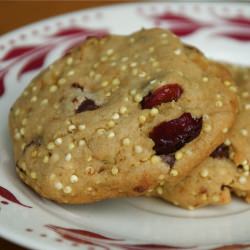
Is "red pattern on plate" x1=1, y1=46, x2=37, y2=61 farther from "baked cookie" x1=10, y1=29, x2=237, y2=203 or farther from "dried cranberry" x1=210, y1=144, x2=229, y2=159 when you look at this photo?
"dried cranberry" x1=210, y1=144, x2=229, y2=159

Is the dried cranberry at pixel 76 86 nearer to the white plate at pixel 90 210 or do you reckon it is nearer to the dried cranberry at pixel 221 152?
the white plate at pixel 90 210

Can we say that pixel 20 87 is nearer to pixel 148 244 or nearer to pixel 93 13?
pixel 93 13

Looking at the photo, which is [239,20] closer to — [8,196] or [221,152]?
[221,152]

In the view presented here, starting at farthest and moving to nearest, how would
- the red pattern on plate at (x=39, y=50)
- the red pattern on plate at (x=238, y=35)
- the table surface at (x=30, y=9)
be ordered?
1. the table surface at (x=30, y=9)
2. the red pattern on plate at (x=238, y=35)
3. the red pattern on plate at (x=39, y=50)

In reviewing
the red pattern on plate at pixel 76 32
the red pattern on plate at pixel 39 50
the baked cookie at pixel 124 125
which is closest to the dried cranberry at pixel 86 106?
the baked cookie at pixel 124 125

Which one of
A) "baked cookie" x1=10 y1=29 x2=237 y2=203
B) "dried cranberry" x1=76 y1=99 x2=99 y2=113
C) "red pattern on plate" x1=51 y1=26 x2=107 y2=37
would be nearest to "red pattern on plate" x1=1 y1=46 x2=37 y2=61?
"red pattern on plate" x1=51 y1=26 x2=107 y2=37
